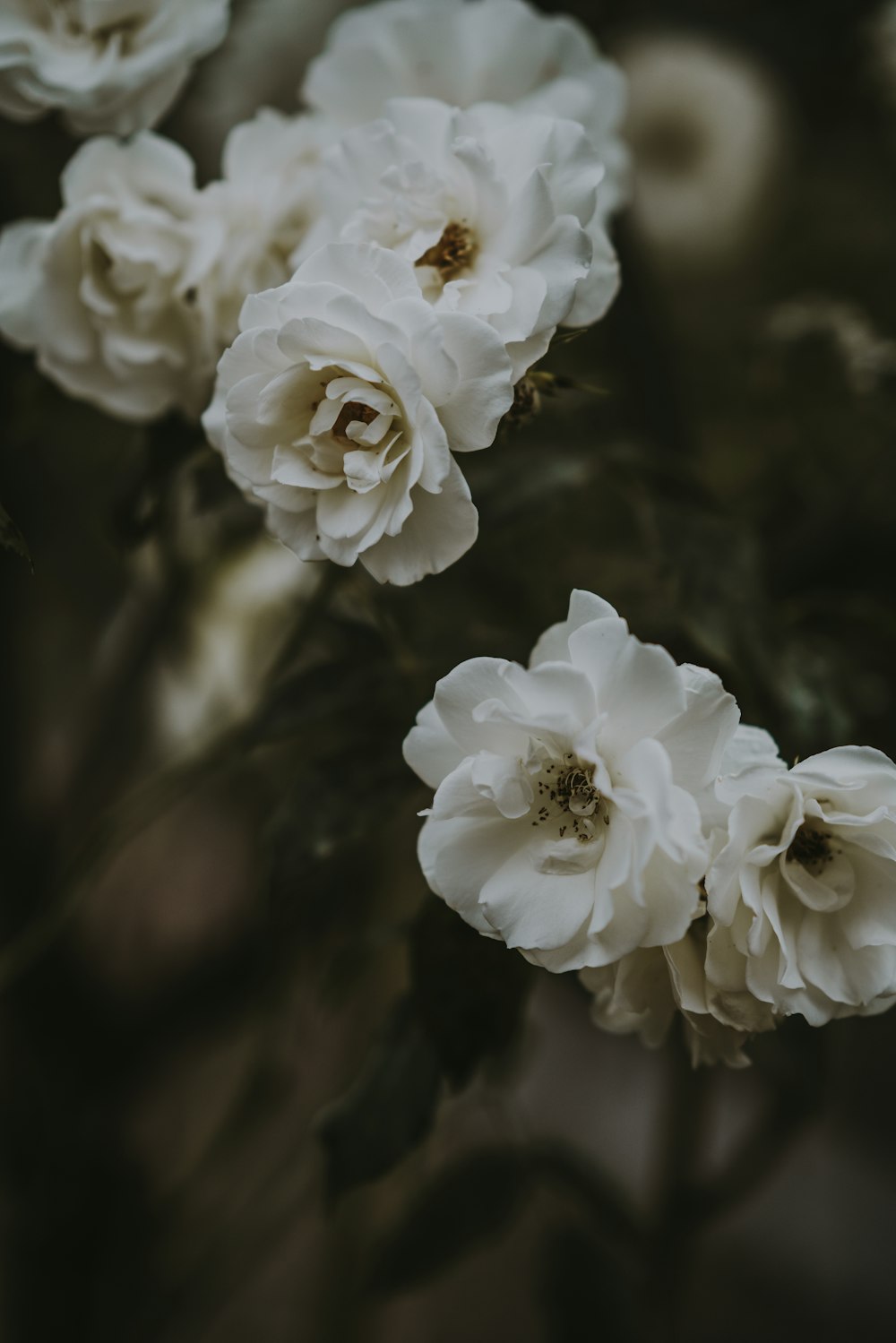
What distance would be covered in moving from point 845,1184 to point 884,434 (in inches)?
21.1

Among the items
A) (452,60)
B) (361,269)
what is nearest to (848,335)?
(452,60)

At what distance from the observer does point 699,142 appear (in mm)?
752

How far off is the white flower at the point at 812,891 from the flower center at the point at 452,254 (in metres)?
0.16

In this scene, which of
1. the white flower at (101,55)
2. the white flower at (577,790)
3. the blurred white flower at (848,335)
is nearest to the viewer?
the white flower at (577,790)

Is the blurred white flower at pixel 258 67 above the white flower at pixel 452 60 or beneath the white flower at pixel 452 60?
beneath

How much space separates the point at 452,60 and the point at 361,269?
0.58 ft

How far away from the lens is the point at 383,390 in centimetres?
28

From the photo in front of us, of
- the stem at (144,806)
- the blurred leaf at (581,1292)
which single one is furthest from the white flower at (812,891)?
the blurred leaf at (581,1292)

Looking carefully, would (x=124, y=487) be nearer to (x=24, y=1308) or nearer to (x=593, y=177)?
(x=593, y=177)

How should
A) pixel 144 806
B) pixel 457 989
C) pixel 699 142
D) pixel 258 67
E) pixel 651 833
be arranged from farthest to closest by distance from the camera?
pixel 699 142
pixel 258 67
pixel 144 806
pixel 457 989
pixel 651 833

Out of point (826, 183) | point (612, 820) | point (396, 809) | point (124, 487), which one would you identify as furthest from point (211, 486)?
point (826, 183)

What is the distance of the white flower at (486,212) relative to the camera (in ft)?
0.91

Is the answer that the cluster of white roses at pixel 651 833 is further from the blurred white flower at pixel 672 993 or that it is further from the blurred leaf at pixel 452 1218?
the blurred leaf at pixel 452 1218

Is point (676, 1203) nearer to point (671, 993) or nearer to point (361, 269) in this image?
point (671, 993)
